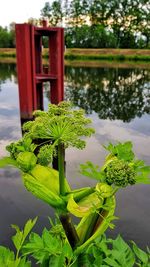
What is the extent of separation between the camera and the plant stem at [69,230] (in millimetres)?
1841

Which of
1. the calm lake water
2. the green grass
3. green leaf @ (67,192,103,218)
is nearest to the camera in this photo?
green leaf @ (67,192,103,218)

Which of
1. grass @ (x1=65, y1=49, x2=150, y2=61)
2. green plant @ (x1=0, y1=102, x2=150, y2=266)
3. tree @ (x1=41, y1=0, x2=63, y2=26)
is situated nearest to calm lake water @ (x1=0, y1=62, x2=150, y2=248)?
green plant @ (x1=0, y1=102, x2=150, y2=266)

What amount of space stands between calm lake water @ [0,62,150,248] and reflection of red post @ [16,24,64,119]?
1810 mm

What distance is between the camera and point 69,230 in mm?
1915

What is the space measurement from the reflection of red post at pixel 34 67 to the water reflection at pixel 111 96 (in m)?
5.71

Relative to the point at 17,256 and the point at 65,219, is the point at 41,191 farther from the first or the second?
the point at 17,256

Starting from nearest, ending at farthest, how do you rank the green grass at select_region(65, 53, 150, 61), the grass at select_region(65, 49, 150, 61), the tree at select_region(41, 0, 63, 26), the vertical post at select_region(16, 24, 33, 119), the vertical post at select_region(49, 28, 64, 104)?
1. the vertical post at select_region(16, 24, 33, 119)
2. the vertical post at select_region(49, 28, 64, 104)
3. the green grass at select_region(65, 53, 150, 61)
4. the grass at select_region(65, 49, 150, 61)
5. the tree at select_region(41, 0, 63, 26)

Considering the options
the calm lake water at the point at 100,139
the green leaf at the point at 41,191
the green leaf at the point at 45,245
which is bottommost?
the calm lake water at the point at 100,139

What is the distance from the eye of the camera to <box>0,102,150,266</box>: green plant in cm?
154

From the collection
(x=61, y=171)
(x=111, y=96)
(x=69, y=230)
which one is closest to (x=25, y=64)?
(x=69, y=230)

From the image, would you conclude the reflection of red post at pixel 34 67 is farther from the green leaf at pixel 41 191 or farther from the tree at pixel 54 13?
the tree at pixel 54 13

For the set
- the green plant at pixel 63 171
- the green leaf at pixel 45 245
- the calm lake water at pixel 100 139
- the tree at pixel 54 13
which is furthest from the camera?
the tree at pixel 54 13

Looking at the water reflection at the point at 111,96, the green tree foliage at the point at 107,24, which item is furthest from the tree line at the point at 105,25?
the water reflection at the point at 111,96

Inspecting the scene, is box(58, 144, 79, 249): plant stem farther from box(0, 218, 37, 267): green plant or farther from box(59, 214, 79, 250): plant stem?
box(0, 218, 37, 267): green plant
